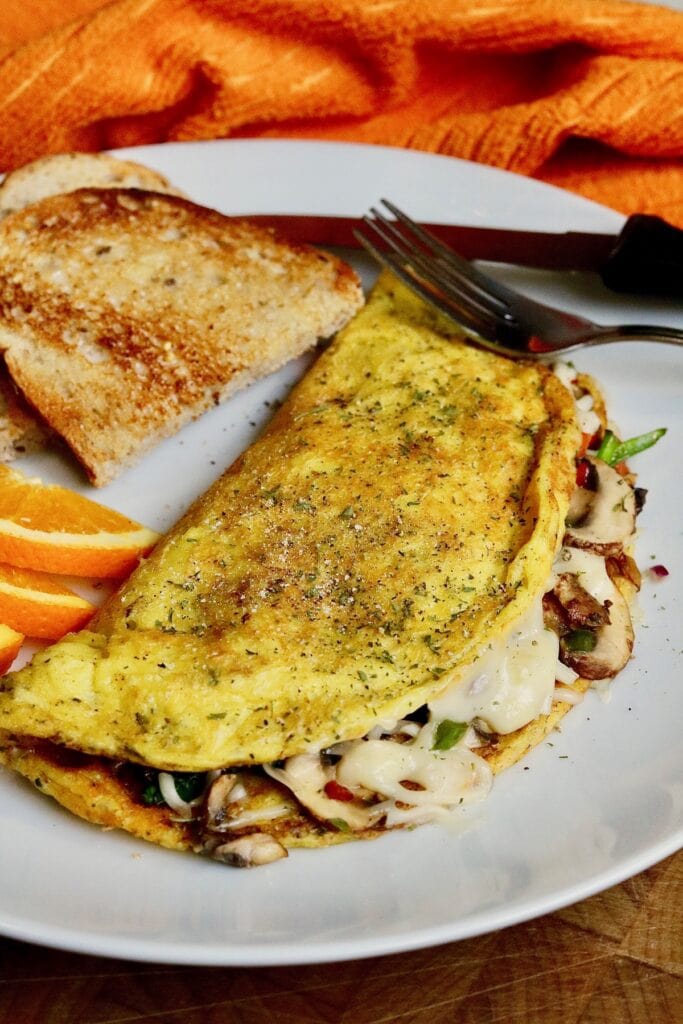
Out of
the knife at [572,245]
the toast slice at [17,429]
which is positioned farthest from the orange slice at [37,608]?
the knife at [572,245]

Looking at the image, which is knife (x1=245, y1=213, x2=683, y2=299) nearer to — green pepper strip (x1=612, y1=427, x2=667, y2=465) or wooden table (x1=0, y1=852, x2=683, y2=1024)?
green pepper strip (x1=612, y1=427, x2=667, y2=465)

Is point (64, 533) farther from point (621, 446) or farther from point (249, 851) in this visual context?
point (621, 446)

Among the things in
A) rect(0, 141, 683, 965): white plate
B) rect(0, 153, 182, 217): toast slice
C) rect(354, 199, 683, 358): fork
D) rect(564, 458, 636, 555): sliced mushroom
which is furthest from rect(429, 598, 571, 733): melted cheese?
rect(0, 153, 182, 217): toast slice

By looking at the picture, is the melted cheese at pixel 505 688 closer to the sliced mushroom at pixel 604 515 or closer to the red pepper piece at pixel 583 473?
the sliced mushroom at pixel 604 515

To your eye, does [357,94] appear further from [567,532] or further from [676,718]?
[676,718]

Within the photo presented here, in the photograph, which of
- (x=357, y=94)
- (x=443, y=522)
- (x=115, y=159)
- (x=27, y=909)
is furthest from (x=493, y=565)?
(x=357, y=94)

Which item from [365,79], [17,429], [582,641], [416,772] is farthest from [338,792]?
[365,79]

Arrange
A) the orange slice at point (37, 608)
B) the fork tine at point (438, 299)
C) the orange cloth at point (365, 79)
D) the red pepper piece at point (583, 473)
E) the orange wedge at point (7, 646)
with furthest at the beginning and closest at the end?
the orange cloth at point (365, 79)
the fork tine at point (438, 299)
the red pepper piece at point (583, 473)
the orange slice at point (37, 608)
the orange wedge at point (7, 646)
